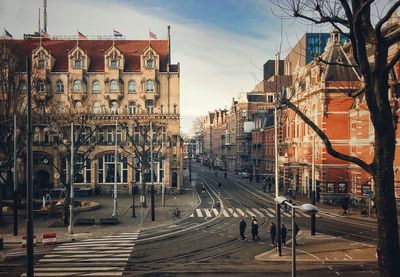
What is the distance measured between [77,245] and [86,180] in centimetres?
3285

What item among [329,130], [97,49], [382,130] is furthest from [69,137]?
[382,130]

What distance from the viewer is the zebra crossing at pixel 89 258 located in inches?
826

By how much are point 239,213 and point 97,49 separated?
39.3 meters

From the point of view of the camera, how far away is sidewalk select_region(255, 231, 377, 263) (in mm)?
23484

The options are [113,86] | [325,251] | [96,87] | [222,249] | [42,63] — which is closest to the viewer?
[325,251]

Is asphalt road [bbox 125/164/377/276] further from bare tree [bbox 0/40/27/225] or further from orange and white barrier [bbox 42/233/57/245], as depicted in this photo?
bare tree [bbox 0/40/27/225]

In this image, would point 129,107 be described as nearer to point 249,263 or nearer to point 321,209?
point 321,209

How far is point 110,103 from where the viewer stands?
60.9 metres

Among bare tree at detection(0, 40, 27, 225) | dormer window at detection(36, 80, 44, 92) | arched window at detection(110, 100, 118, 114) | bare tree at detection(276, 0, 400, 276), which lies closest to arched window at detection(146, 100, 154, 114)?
arched window at detection(110, 100, 118, 114)

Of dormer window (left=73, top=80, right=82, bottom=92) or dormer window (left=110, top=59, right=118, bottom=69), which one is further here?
dormer window (left=110, top=59, right=118, bottom=69)

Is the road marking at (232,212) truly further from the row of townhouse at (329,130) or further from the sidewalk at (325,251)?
the sidewalk at (325,251)

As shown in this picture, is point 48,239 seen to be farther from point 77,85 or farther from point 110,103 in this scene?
point 77,85

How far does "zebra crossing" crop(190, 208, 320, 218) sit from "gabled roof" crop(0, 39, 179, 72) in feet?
91.1

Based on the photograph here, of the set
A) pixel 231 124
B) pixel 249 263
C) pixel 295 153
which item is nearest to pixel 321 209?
pixel 295 153
